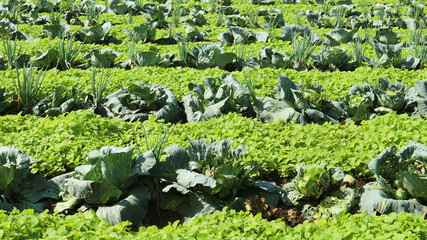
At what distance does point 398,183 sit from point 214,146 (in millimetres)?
1865

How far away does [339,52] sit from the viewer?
28.7 feet

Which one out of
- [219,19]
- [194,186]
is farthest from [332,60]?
[194,186]

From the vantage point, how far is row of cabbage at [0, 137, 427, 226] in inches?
173

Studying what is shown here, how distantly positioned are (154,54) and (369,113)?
3957 mm

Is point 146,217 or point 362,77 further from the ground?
point 362,77

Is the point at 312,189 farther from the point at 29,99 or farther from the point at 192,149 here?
the point at 29,99

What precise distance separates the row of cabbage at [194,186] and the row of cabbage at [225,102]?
175cm

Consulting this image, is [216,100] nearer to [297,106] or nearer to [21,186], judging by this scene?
[297,106]

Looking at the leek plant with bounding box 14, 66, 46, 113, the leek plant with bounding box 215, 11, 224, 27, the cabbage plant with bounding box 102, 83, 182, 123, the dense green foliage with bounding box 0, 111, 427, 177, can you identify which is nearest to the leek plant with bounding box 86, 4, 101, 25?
the leek plant with bounding box 215, 11, 224, 27

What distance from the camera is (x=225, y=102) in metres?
6.58

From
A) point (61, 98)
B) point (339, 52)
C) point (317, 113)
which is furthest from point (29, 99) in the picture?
point (339, 52)

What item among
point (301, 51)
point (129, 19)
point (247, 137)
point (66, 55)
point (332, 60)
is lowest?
point (129, 19)

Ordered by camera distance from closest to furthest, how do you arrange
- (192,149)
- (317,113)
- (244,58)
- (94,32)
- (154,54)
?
(192,149) < (317,113) < (154,54) < (244,58) < (94,32)

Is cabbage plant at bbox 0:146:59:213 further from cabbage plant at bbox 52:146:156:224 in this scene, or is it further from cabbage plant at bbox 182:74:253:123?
cabbage plant at bbox 182:74:253:123
